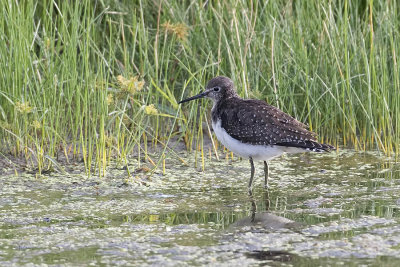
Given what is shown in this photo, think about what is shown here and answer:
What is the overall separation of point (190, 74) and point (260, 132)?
4.27ft

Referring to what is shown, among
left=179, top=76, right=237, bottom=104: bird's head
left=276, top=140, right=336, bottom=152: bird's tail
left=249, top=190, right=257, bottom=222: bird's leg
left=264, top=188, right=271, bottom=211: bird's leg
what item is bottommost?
left=249, top=190, right=257, bottom=222: bird's leg

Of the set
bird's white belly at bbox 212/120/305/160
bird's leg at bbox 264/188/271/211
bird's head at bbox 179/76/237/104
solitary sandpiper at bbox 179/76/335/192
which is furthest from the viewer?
bird's head at bbox 179/76/237/104

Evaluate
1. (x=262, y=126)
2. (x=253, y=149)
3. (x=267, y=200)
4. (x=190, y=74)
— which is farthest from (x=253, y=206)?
(x=190, y=74)

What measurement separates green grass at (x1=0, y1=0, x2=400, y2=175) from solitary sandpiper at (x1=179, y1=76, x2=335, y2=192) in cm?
56

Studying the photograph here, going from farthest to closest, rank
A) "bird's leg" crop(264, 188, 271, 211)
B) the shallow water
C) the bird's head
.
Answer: the bird's head, "bird's leg" crop(264, 188, 271, 211), the shallow water

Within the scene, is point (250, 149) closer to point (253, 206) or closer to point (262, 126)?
point (262, 126)

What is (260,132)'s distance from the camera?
22.0 feet

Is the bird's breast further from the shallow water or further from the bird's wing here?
the shallow water

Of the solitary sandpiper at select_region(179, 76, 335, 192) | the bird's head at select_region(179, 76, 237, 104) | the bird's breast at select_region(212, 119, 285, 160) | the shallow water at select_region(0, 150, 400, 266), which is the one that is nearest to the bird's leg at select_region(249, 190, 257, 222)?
the shallow water at select_region(0, 150, 400, 266)

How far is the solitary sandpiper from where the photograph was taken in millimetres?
6551

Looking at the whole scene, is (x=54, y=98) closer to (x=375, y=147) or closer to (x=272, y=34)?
(x=272, y=34)

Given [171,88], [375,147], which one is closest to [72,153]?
[171,88]

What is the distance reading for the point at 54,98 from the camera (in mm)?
6820

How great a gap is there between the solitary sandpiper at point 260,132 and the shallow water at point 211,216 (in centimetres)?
34
